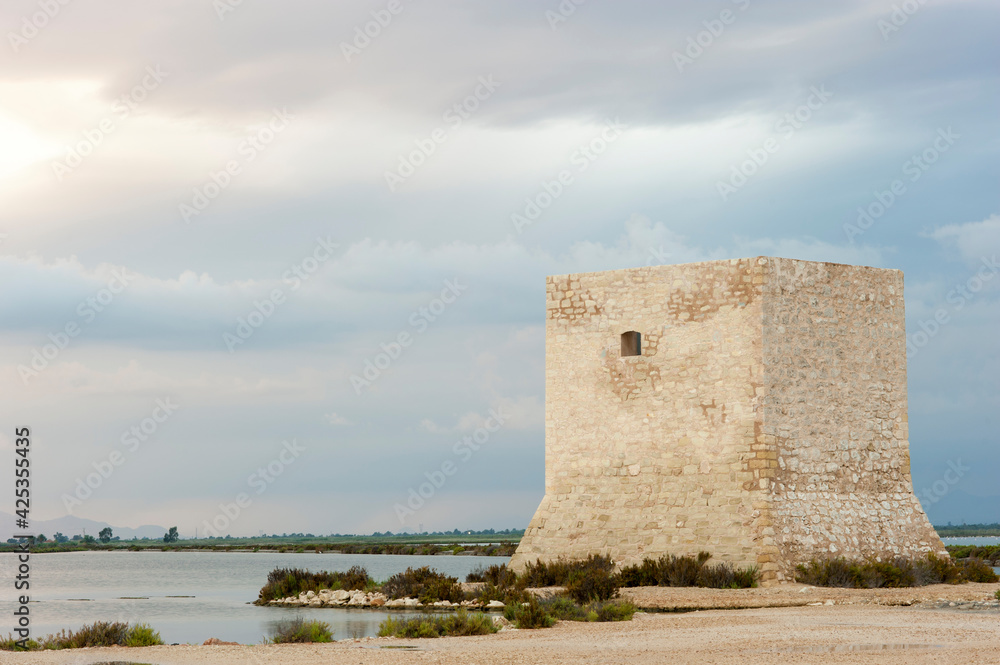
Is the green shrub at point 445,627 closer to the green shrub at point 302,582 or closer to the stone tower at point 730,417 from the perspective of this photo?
the stone tower at point 730,417

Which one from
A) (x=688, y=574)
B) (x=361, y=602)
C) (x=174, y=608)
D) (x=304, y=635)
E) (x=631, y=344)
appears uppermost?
(x=631, y=344)

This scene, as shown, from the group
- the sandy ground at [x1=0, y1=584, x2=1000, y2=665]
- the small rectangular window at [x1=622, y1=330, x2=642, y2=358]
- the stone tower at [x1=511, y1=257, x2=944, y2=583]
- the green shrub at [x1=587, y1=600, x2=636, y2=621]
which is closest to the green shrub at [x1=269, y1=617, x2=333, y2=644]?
the sandy ground at [x1=0, y1=584, x2=1000, y2=665]

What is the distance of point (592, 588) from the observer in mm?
15797

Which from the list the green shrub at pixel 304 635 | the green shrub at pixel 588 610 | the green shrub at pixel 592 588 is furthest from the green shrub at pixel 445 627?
the green shrub at pixel 592 588

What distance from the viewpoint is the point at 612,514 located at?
18.9 metres

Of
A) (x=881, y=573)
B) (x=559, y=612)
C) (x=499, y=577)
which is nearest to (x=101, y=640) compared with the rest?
(x=559, y=612)

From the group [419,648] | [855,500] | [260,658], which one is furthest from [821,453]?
[260,658]

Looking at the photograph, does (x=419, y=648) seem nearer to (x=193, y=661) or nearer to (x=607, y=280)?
(x=193, y=661)

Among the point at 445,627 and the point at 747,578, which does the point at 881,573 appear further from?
the point at 445,627

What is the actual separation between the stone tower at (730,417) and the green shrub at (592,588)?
233 centimetres

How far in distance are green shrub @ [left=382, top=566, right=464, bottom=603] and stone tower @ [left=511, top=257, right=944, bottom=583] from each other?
2273mm

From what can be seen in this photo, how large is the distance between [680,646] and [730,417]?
311 inches

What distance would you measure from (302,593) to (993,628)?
11098 millimetres

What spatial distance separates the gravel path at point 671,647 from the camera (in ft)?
31.8
